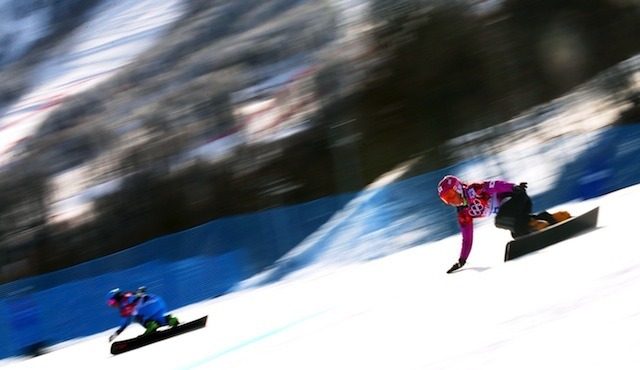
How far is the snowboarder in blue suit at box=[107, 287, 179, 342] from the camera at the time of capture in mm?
9469

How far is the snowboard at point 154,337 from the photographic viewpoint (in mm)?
9555

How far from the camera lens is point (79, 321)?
477 inches

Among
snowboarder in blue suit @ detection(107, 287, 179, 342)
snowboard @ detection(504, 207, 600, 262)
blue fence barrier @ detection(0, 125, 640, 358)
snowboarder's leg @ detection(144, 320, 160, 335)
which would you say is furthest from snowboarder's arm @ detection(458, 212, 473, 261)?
blue fence barrier @ detection(0, 125, 640, 358)

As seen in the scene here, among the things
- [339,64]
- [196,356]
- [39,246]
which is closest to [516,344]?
[196,356]

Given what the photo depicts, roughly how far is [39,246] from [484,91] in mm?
11428

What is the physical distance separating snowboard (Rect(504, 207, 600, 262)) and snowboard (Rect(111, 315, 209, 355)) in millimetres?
4094

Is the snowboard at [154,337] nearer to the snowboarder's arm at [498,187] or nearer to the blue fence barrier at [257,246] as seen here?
the blue fence barrier at [257,246]

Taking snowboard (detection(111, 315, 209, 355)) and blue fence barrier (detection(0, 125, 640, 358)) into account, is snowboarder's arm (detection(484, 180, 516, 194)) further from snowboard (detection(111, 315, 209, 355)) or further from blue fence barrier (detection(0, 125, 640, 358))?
blue fence barrier (detection(0, 125, 640, 358))

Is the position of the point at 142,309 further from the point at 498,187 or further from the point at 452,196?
the point at 498,187

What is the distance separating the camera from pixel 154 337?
377 inches

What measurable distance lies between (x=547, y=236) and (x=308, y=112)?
43.5 feet

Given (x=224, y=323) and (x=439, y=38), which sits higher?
(x=439, y=38)

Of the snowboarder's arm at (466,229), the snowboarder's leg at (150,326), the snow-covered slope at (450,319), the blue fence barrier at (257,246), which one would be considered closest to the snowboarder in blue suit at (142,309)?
the snowboarder's leg at (150,326)

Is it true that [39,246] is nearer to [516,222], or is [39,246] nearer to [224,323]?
[224,323]
